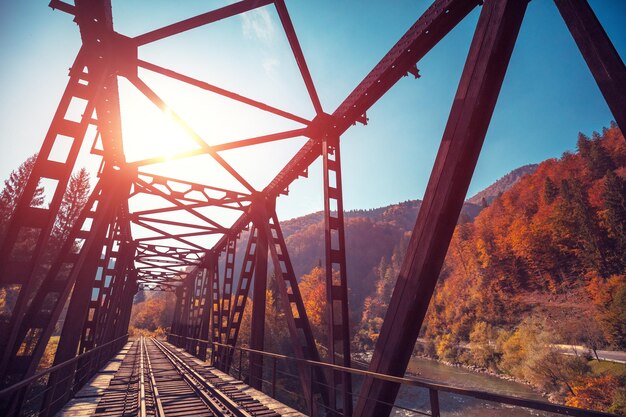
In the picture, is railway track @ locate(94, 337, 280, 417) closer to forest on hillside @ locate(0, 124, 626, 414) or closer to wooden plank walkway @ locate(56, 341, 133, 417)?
wooden plank walkway @ locate(56, 341, 133, 417)

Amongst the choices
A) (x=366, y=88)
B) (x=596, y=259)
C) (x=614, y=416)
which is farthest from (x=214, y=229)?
(x=596, y=259)

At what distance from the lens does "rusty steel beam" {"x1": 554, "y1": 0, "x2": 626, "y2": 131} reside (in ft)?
5.82

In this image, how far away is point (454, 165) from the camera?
2.60m

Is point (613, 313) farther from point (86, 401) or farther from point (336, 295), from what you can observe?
point (86, 401)

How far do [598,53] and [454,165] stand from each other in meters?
1.09

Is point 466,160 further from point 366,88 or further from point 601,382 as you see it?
point 601,382

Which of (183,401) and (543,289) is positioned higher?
(543,289)

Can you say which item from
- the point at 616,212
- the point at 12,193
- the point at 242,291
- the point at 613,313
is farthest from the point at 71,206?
the point at 616,212

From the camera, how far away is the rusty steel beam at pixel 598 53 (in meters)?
1.77

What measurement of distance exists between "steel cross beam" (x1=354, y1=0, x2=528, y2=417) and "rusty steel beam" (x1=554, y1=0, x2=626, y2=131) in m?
0.48

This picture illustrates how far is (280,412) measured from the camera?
6.18m

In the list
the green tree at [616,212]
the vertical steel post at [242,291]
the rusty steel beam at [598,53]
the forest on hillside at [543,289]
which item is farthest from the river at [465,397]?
the green tree at [616,212]

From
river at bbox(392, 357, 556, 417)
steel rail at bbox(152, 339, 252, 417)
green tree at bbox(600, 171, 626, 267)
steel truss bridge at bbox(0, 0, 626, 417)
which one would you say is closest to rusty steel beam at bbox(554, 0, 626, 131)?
steel truss bridge at bbox(0, 0, 626, 417)

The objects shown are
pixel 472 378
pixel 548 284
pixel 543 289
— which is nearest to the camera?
pixel 472 378
